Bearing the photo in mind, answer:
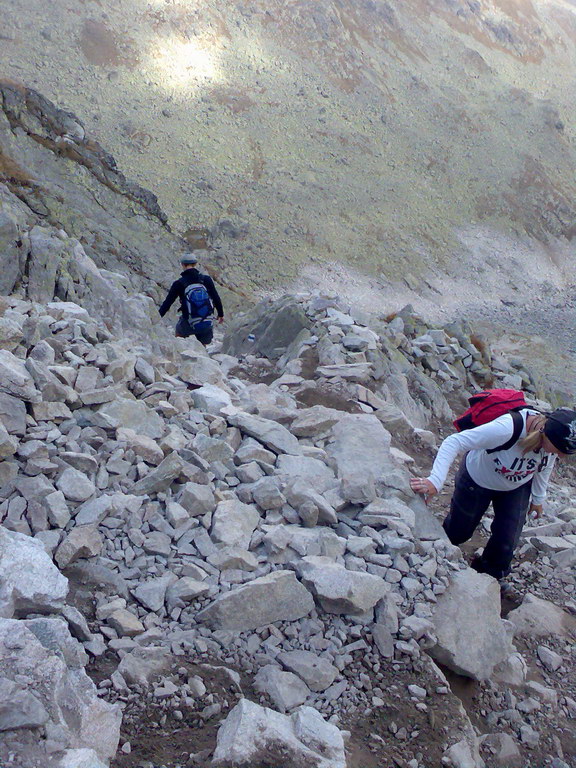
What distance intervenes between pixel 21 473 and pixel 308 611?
7.36ft

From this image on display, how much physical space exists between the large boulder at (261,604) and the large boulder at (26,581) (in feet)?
3.10

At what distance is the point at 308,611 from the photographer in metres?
4.06

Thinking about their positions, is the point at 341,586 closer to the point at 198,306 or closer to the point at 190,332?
the point at 198,306

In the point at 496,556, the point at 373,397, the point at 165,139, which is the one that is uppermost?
the point at 496,556

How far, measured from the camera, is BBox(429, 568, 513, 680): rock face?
4.18 meters

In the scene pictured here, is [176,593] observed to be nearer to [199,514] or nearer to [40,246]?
[199,514]

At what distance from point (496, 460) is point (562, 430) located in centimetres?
73

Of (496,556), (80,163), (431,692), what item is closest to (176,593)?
(431,692)

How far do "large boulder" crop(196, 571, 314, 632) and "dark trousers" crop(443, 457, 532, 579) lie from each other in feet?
5.67

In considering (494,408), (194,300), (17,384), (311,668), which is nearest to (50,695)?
(311,668)

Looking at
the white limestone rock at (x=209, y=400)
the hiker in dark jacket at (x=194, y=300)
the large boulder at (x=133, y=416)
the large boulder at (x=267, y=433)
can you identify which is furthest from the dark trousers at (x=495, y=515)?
the hiker in dark jacket at (x=194, y=300)

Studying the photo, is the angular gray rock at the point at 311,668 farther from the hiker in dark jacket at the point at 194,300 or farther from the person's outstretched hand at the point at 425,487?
the hiker in dark jacket at the point at 194,300

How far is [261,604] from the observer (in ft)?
12.9

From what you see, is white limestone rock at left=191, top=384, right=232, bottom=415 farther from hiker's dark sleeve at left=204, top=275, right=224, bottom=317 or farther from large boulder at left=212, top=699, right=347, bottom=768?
hiker's dark sleeve at left=204, top=275, right=224, bottom=317
